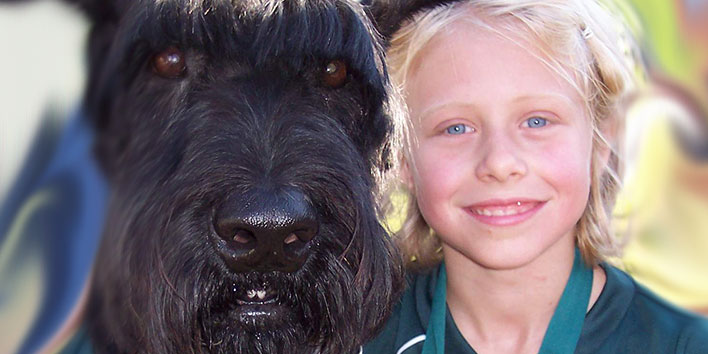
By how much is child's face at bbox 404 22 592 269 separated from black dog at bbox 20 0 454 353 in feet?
0.81

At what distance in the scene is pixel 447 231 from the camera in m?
2.49

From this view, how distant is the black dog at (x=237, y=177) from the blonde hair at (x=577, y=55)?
327 millimetres

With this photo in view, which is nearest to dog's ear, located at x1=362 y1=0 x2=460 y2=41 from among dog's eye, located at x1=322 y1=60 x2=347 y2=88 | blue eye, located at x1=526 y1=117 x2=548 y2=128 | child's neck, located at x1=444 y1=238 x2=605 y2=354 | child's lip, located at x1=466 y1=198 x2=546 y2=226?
dog's eye, located at x1=322 y1=60 x2=347 y2=88

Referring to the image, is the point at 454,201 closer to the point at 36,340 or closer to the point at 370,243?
the point at 370,243

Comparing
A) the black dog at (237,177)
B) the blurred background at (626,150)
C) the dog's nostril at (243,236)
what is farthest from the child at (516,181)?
the blurred background at (626,150)

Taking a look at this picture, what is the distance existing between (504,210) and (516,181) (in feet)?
0.48

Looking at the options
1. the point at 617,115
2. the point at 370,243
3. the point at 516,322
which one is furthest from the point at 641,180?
the point at 370,243

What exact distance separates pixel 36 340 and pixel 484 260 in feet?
7.08

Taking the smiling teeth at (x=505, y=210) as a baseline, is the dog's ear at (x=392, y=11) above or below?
above

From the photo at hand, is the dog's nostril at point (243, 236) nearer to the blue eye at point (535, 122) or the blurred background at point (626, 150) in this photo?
the blurred background at point (626, 150)

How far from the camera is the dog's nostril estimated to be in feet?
5.55

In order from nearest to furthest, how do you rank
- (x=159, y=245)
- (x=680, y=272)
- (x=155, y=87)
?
(x=159, y=245) → (x=155, y=87) → (x=680, y=272)

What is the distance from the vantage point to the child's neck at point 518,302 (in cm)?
257

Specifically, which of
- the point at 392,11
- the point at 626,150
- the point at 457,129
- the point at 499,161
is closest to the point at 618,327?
the point at 499,161
